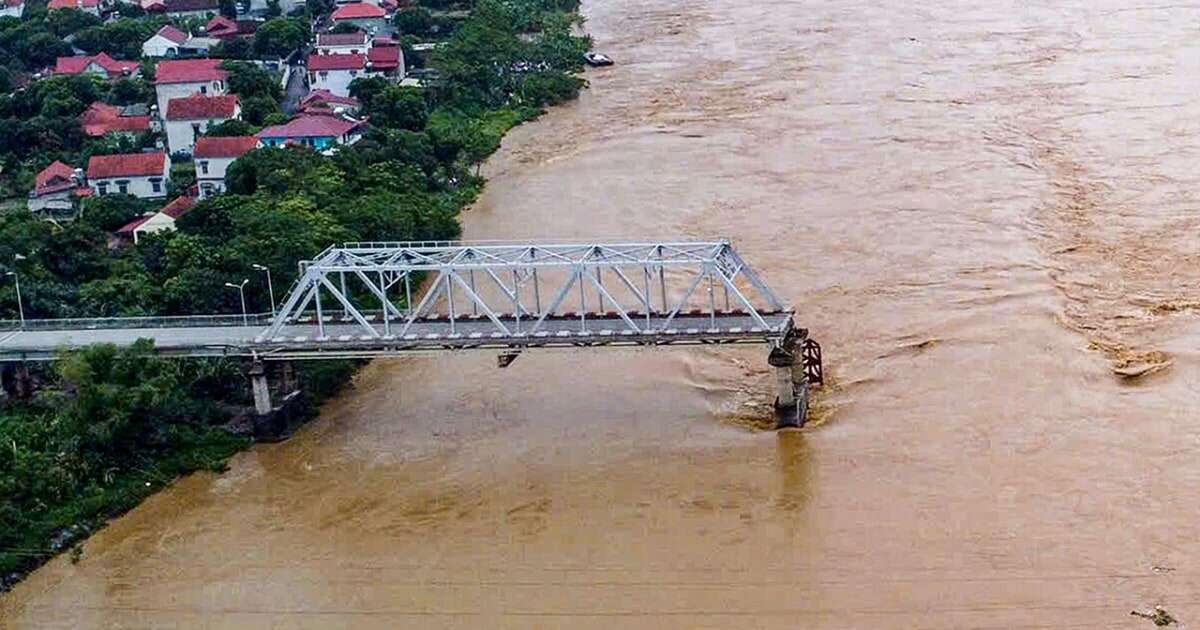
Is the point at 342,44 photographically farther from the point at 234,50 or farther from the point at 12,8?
the point at 12,8

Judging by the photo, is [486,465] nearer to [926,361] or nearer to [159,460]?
[159,460]

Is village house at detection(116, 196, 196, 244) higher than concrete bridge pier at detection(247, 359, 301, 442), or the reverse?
village house at detection(116, 196, 196, 244)

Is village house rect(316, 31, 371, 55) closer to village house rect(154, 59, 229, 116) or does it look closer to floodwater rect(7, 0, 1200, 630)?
village house rect(154, 59, 229, 116)

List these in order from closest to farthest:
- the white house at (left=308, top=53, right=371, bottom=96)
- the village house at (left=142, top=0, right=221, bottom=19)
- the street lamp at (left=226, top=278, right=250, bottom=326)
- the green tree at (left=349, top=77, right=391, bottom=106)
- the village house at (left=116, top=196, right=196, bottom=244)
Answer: the street lamp at (left=226, top=278, right=250, bottom=326) < the village house at (left=116, top=196, right=196, bottom=244) < the green tree at (left=349, top=77, right=391, bottom=106) < the white house at (left=308, top=53, right=371, bottom=96) < the village house at (left=142, top=0, right=221, bottom=19)

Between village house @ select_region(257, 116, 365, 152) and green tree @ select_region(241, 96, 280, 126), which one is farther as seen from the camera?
green tree @ select_region(241, 96, 280, 126)

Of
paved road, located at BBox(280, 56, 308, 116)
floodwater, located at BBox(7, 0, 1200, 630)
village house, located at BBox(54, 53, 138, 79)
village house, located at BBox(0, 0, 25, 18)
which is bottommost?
floodwater, located at BBox(7, 0, 1200, 630)

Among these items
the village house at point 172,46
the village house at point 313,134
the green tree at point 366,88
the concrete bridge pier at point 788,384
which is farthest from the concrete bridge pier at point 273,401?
the village house at point 172,46

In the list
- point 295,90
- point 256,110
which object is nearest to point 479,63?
point 295,90

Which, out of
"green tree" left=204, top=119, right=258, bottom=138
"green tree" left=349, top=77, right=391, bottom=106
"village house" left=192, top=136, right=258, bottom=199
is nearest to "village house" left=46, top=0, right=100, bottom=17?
"green tree" left=349, top=77, right=391, bottom=106
